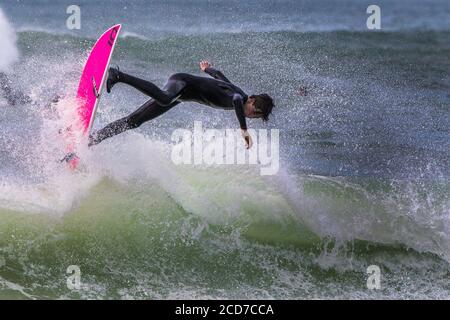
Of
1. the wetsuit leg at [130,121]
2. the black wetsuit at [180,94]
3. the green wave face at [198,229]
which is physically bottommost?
the green wave face at [198,229]

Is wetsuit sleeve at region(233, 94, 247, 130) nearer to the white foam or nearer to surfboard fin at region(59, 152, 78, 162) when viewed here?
surfboard fin at region(59, 152, 78, 162)

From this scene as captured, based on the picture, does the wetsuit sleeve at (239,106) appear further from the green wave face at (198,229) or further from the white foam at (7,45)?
the white foam at (7,45)

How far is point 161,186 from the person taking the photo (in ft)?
19.5

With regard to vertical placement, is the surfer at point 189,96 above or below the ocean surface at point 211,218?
above

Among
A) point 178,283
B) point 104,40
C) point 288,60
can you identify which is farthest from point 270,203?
point 288,60

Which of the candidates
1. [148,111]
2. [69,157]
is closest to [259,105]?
[148,111]

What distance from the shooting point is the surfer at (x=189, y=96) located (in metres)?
5.10

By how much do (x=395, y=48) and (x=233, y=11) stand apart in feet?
11.6

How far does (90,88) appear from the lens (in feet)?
18.4

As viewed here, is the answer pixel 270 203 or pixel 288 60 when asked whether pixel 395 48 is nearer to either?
pixel 288 60

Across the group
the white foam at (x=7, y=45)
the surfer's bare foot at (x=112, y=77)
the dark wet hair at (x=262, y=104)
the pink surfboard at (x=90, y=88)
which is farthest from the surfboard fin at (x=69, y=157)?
the white foam at (x=7, y=45)

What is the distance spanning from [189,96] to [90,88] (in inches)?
31.3

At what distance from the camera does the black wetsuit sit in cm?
512

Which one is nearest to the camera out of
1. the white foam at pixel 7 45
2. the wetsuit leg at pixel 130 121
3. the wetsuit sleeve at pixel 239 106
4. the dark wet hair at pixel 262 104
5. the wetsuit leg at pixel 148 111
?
the wetsuit sleeve at pixel 239 106
